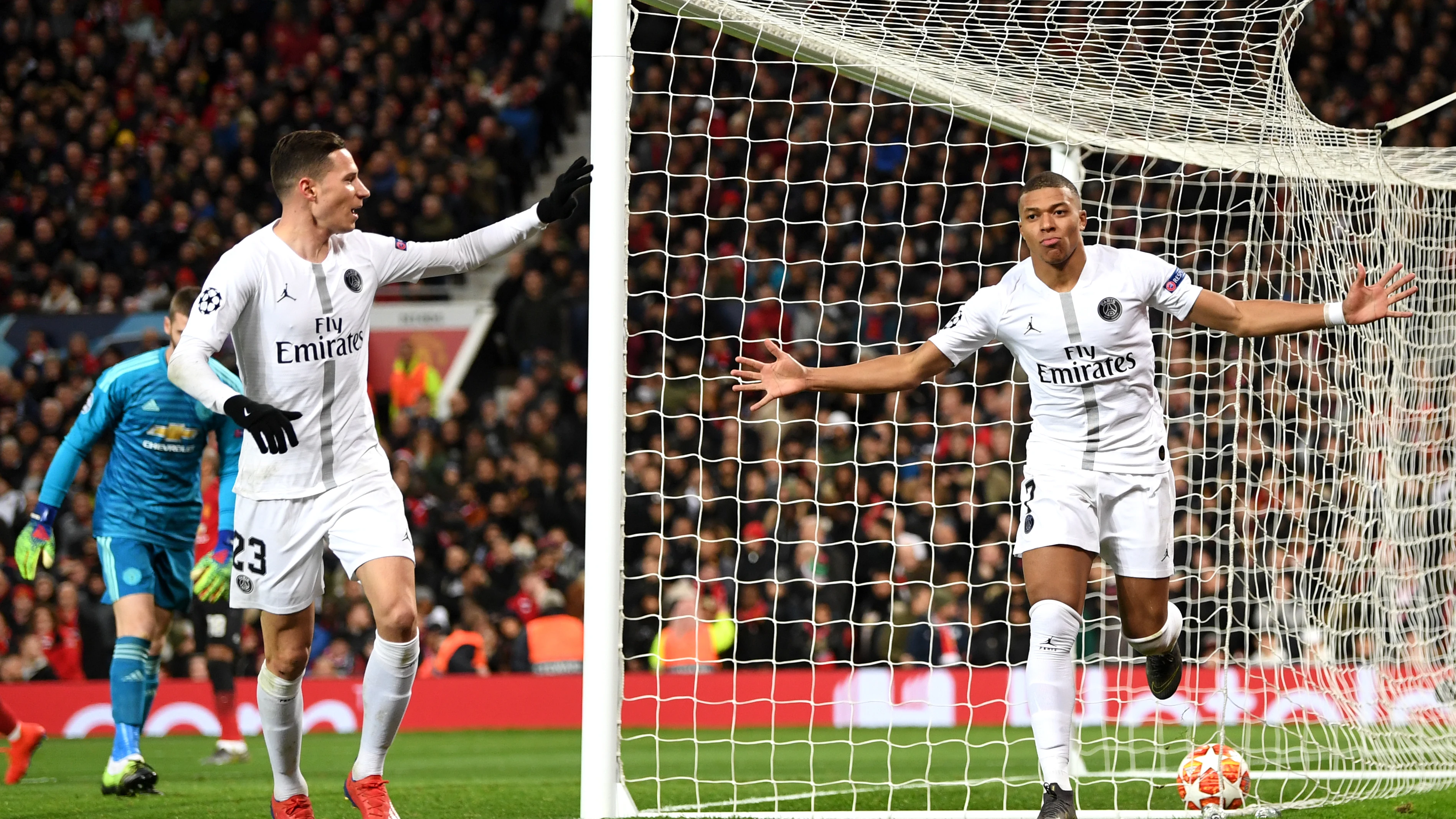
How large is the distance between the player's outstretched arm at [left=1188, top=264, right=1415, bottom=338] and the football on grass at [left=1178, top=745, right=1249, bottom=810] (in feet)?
5.35

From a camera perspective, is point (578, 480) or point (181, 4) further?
point (181, 4)

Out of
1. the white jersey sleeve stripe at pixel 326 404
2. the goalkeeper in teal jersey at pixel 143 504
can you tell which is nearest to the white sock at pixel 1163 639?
the white jersey sleeve stripe at pixel 326 404

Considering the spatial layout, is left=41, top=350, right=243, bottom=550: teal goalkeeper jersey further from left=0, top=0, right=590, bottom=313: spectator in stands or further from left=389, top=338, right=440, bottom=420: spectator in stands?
left=0, top=0, right=590, bottom=313: spectator in stands

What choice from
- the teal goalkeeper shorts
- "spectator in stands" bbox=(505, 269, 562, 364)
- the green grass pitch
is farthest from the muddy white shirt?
"spectator in stands" bbox=(505, 269, 562, 364)

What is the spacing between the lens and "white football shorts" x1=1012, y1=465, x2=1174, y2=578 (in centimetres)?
541

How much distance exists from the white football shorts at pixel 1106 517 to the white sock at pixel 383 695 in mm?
2163

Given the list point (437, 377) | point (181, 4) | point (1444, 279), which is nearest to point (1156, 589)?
point (1444, 279)

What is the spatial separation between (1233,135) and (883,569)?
16.4 feet

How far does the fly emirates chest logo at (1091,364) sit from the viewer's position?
217 inches

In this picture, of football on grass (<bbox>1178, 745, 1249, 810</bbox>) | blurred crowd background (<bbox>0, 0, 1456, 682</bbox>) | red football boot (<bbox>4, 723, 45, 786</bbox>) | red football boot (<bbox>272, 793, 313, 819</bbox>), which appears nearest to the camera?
red football boot (<bbox>272, 793, 313, 819</bbox>)

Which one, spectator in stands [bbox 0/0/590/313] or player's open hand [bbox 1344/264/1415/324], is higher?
spectator in stands [bbox 0/0/590/313]

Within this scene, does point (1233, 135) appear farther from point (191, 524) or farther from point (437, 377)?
point (437, 377)

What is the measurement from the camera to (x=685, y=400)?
1455 centimetres

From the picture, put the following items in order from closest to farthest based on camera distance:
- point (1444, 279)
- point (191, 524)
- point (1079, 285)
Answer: point (1079, 285), point (191, 524), point (1444, 279)
